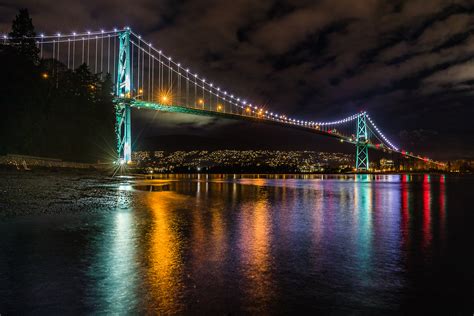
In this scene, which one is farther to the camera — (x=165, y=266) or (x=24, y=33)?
(x=24, y=33)

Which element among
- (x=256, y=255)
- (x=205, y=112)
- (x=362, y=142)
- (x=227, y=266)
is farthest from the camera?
(x=362, y=142)

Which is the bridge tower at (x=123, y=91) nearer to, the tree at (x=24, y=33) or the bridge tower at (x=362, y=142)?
the tree at (x=24, y=33)

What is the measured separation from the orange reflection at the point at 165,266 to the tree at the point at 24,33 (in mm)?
34321

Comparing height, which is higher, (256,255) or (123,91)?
(123,91)

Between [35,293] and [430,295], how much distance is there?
190 inches

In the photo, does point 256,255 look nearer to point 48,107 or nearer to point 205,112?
point 48,107

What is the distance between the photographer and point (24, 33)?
1467 inches

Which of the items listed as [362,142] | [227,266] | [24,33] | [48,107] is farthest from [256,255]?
[362,142]

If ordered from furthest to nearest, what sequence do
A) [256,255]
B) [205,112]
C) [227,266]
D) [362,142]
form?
[362,142], [205,112], [256,255], [227,266]

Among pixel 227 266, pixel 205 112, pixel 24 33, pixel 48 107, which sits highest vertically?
pixel 24 33

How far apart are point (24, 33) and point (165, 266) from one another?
39332 millimetres

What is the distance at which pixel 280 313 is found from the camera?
4.14 metres

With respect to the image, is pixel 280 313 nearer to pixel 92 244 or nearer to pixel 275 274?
pixel 275 274

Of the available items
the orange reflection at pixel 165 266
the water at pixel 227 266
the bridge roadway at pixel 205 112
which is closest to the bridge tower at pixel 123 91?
the bridge roadway at pixel 205 112
